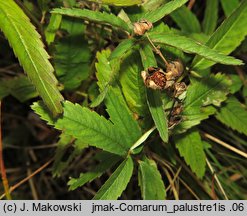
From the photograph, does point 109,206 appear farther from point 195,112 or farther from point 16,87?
point 16,87

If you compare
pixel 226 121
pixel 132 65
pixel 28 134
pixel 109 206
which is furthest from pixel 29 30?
pixel 28 134

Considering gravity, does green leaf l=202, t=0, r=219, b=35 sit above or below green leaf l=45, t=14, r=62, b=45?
above

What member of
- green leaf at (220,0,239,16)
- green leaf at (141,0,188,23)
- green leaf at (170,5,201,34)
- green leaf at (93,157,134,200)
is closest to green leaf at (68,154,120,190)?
green leaf at (93,157,134,200)

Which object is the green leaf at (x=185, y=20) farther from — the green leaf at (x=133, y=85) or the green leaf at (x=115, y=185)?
the green leaf at (x=115, y=185)

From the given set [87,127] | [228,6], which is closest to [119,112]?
[87,127]

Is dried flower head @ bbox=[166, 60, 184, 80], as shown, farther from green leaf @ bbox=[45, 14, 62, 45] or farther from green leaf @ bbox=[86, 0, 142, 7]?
green leaf @ bbox=[45, 14, 62, 45]

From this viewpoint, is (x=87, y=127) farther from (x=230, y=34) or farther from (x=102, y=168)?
(x=230, y=34)
